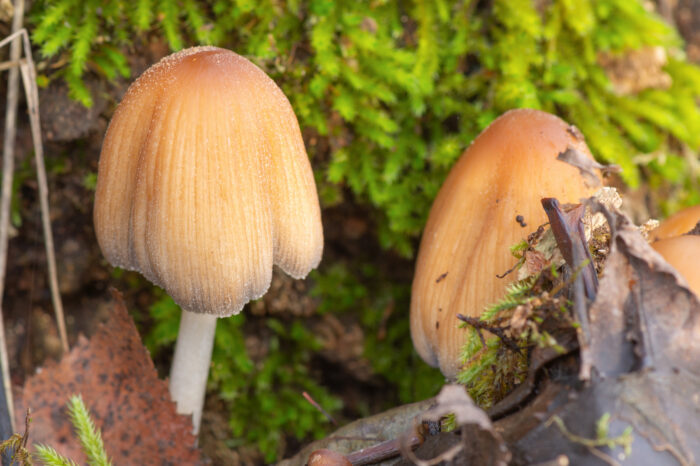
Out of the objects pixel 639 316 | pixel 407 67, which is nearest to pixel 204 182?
pixel 639 316

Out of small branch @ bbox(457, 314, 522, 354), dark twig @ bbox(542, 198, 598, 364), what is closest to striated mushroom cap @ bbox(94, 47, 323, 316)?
small branch @ bbox(457, 314, 522, 354)

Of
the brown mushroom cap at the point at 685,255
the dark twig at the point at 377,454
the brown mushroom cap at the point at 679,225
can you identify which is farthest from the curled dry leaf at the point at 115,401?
the brown mushroom cap at the point at 679,225

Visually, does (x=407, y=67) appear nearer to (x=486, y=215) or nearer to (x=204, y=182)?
(x=486, y=215)

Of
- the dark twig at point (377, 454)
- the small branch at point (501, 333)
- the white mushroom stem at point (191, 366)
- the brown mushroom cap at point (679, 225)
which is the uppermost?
the small branch at point (501, 333)

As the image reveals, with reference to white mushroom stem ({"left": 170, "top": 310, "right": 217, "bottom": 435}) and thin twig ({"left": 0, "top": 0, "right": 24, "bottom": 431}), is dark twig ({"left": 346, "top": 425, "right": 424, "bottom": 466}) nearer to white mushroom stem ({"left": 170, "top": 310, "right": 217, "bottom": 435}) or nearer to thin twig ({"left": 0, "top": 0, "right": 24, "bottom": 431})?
white mushroom stem ({"left": 170, "top": 310, "right": 217, "bottom": 435})

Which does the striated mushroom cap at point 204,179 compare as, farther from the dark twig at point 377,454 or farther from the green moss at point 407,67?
the green moss at point 407,67

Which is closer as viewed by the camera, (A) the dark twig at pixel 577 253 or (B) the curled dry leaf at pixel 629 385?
(B) the curled dry leaf at pixel 629 385

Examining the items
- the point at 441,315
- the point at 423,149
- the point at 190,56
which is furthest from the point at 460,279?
the point at 190,56
